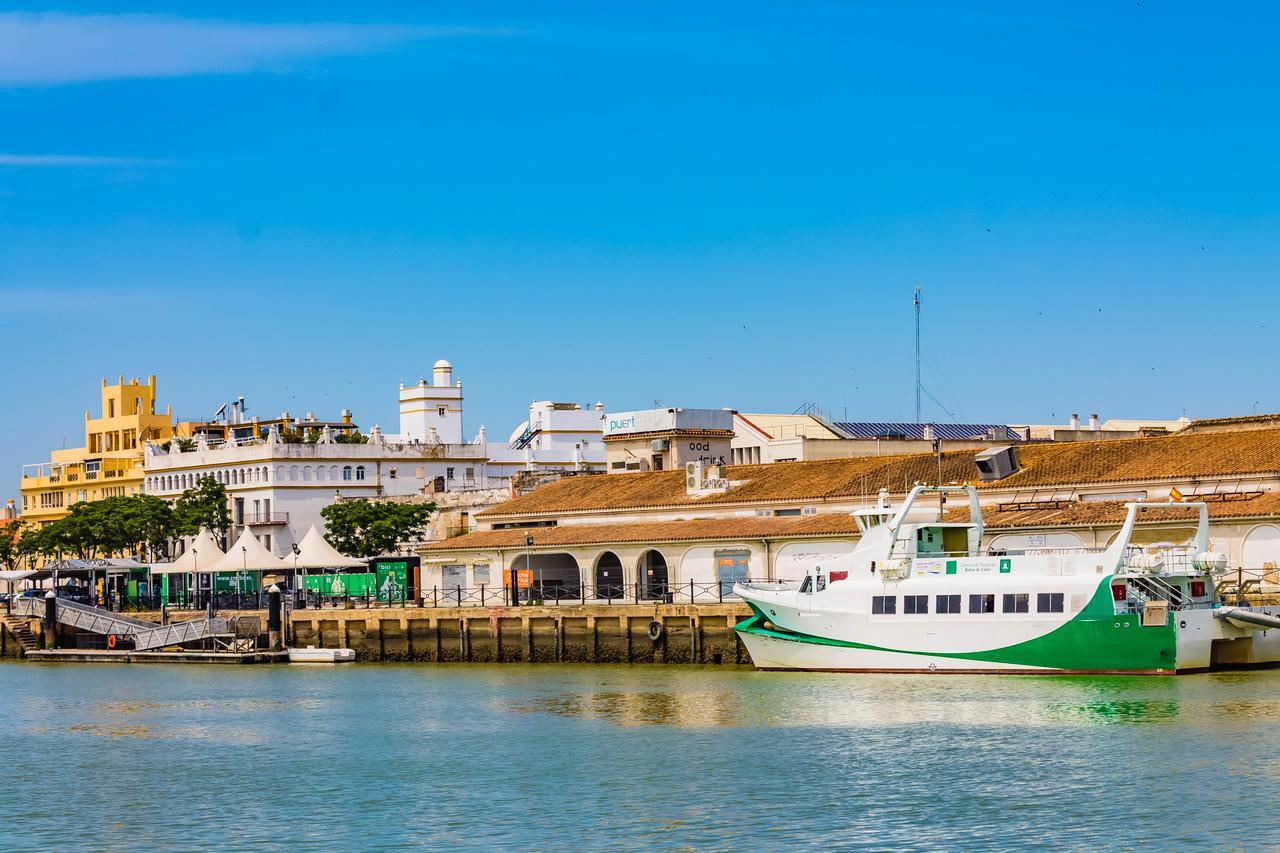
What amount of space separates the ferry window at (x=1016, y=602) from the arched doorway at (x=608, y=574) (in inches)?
979

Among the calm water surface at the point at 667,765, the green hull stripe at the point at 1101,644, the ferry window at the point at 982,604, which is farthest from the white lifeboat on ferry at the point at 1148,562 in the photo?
the ferry window at the point at 982,604

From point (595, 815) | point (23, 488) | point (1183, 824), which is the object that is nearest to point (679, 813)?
point (595, 815)

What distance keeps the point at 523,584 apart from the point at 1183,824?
50536mm

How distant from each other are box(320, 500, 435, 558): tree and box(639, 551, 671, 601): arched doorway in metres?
33.7

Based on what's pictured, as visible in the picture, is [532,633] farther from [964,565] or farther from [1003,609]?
[1003,609]

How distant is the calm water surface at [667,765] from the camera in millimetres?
34969

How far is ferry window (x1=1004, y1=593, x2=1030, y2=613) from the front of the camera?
56656 mm

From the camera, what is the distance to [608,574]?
81438 millimetres

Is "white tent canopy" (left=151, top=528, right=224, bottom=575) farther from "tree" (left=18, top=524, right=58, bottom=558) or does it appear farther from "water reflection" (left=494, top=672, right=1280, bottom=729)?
"water reflection" (left=494, top=672, right=1280, bottom=729)

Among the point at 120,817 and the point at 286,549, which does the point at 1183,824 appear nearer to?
the point at 120,817

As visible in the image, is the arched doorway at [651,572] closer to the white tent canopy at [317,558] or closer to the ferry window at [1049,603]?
the white tent canopy at [317,558]

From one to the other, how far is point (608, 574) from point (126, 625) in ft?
68.1

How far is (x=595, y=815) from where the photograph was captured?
36625 mm

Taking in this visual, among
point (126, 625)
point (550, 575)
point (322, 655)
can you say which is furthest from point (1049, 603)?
point (126, 625)
